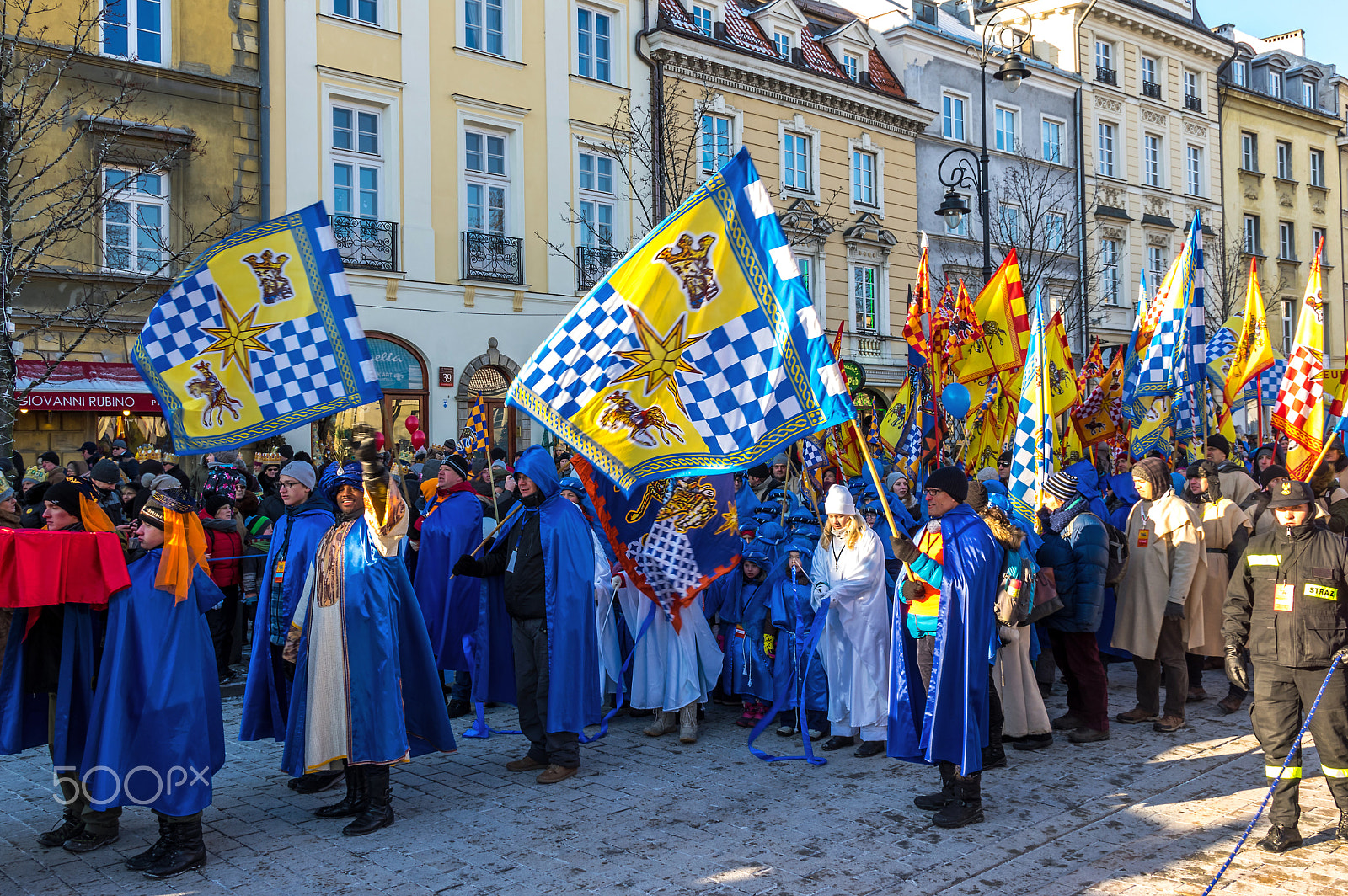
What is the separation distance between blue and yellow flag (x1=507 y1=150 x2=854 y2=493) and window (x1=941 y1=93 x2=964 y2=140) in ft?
84.6

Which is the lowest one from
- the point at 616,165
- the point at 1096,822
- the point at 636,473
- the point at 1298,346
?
the point at 1096,822

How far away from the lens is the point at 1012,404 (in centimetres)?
1198

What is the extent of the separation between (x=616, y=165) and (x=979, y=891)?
63.6 feet

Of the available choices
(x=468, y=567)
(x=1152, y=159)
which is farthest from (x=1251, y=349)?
(x=1152, y=159)

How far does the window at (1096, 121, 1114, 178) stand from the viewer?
1330 inches

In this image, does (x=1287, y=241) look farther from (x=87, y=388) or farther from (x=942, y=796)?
(x=942, y=796)

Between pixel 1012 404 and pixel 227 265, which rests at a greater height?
pixel 227 265

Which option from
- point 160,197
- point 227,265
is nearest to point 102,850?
point 227,265

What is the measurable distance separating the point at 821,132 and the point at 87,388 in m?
16.9

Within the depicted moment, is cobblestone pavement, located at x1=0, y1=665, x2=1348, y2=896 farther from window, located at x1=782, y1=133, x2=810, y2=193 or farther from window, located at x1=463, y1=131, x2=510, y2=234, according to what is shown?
window, located at x1=782, y1=133, x2=810, y2=193

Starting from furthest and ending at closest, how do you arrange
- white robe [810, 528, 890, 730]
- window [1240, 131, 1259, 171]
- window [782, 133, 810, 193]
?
window [1240, 131, 1259, 171], window [782, 133, 810, 193], white robe [810, 528, 890, 730]

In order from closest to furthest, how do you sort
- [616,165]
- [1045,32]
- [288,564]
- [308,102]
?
[288,564] → [308,102] → [616,165] → [1045,32]

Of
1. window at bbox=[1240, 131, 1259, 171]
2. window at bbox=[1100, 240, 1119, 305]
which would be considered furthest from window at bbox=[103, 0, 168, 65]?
window at bbox=[1240, 131, 1259, 171]

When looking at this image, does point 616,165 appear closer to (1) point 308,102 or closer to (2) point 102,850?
(1) point 308,102
